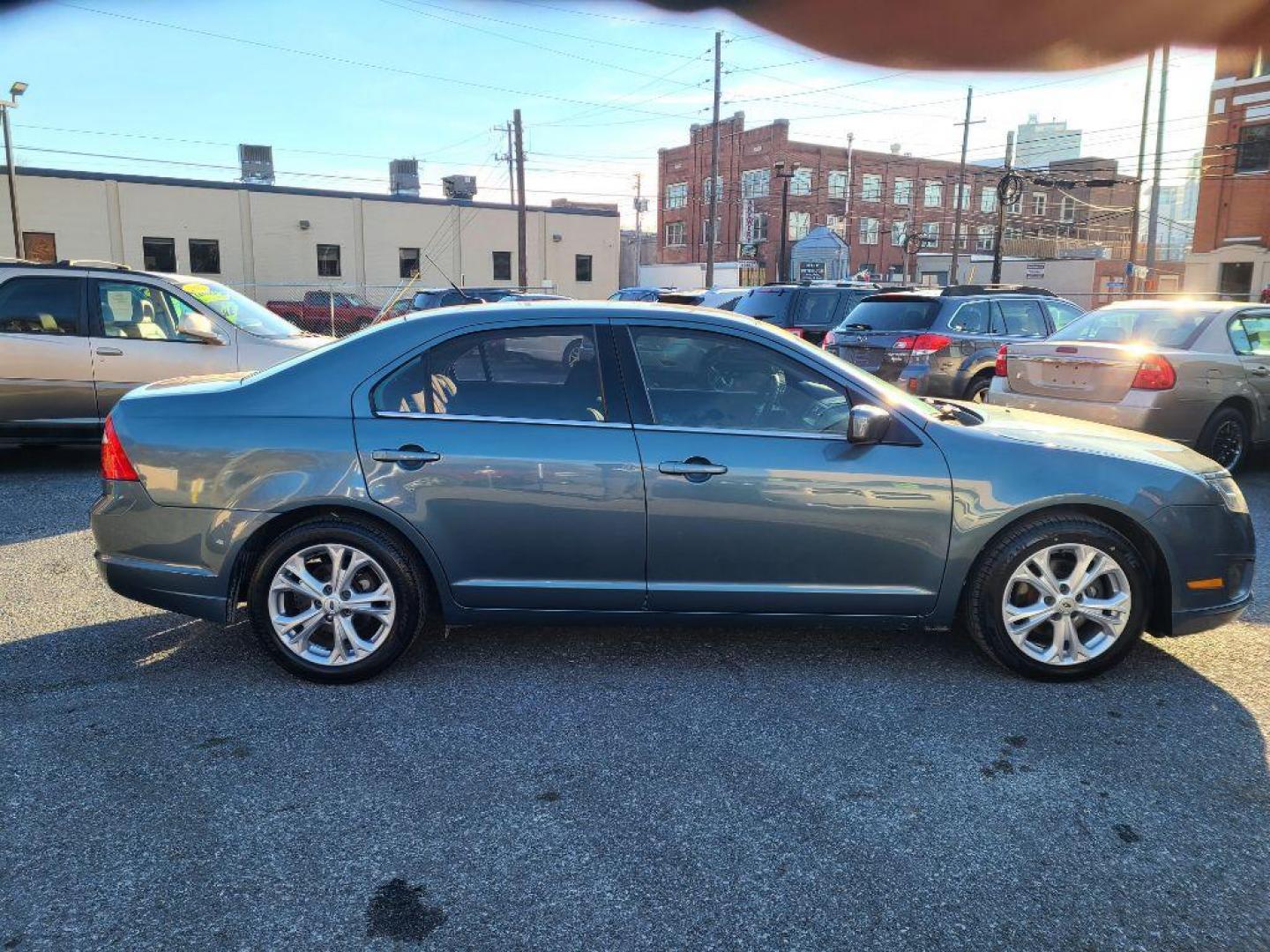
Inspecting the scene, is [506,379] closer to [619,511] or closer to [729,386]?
[619,511]

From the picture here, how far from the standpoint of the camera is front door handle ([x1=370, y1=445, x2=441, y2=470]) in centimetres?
376

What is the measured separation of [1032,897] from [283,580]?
296 centimetres

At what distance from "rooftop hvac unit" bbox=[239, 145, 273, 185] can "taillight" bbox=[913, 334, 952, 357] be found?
39095 mm

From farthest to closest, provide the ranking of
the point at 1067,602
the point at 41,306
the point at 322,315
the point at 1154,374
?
the point at 322,315 < the point at 41,306 < the point at 1154,374 < the point at 1067,602

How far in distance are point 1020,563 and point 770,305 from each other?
1075cm

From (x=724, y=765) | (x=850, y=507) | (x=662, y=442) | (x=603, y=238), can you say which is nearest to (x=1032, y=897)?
(x=724, y=765)

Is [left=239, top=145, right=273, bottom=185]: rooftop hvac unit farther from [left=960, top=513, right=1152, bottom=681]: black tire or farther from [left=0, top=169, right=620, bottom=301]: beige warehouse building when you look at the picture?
[left=960, top=513, right=1152, bottom=681]: black tire

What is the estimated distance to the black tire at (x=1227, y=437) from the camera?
26.0ft

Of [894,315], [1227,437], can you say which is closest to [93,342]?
[894,315]

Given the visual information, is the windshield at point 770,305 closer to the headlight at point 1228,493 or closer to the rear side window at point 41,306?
the rear side window at point 41,306

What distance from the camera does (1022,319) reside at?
35.9 ft

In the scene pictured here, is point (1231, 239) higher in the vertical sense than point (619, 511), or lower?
higher

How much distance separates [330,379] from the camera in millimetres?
3893

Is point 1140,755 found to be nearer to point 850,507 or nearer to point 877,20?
point 850,507
